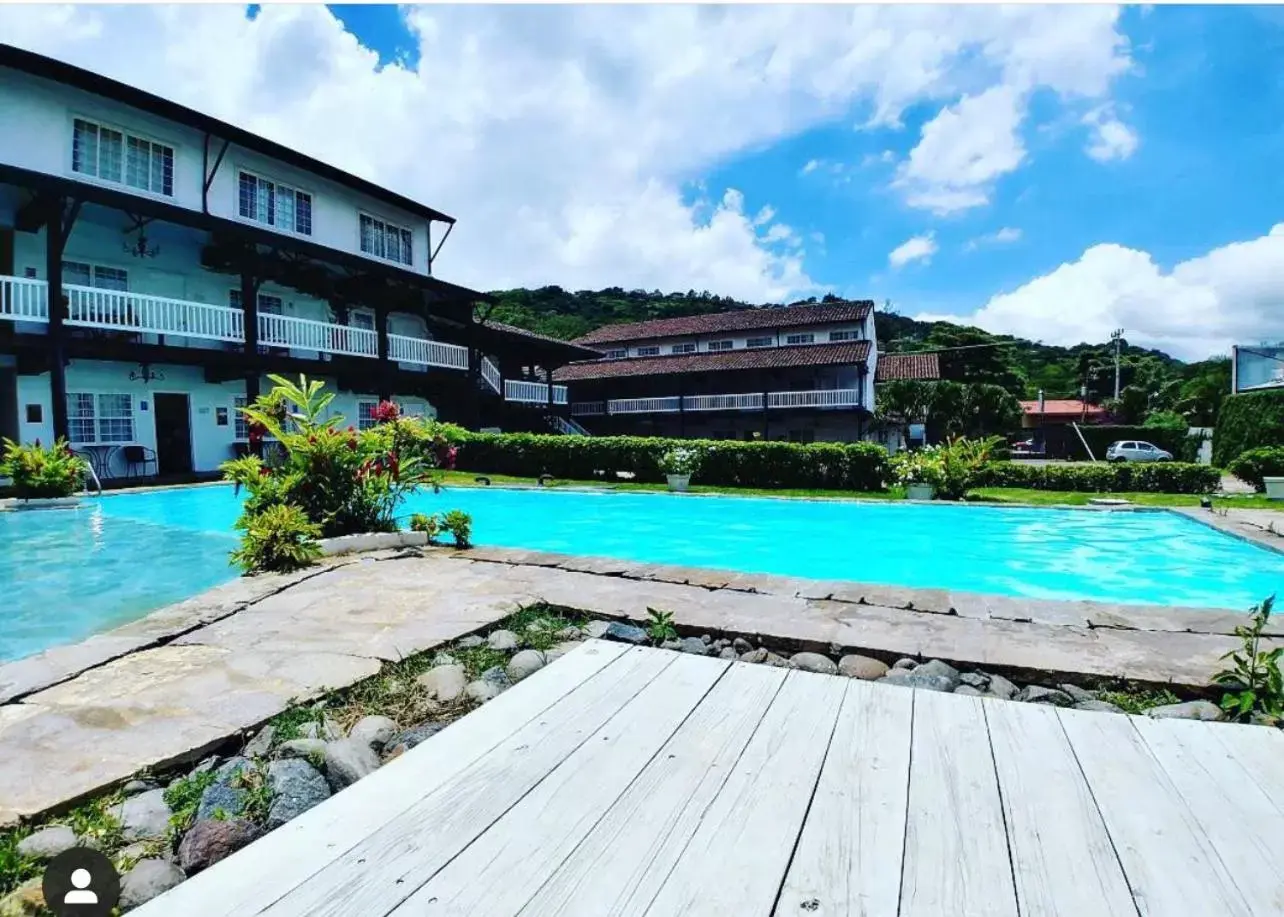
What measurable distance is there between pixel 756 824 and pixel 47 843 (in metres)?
1.87

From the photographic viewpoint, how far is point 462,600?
433 centimetres

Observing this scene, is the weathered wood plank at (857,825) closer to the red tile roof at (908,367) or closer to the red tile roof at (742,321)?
the red tile roof at (742,321)

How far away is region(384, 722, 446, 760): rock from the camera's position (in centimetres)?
242

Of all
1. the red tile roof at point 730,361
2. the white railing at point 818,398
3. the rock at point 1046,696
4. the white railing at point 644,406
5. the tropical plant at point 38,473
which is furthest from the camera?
the white railing at point 644,406

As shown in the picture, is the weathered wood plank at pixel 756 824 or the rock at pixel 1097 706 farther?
the rock at pixel 1097 706

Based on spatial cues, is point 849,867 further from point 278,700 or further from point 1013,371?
point 1013,371

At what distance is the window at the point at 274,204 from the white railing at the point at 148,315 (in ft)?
13.9

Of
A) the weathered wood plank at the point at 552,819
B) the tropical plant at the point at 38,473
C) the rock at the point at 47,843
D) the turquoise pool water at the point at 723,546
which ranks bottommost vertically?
the turquoise pool water at the point at 723,546

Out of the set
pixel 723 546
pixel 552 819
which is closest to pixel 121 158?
pixel 723 546

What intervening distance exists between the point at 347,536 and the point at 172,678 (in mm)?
3779

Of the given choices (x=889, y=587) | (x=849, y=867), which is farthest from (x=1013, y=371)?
(x=849, y=867)

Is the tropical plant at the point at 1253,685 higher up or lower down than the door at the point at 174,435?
lower down

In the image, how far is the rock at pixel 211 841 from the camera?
176cm

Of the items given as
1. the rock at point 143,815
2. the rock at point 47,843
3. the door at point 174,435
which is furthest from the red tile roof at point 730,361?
the rock at point 47,843
